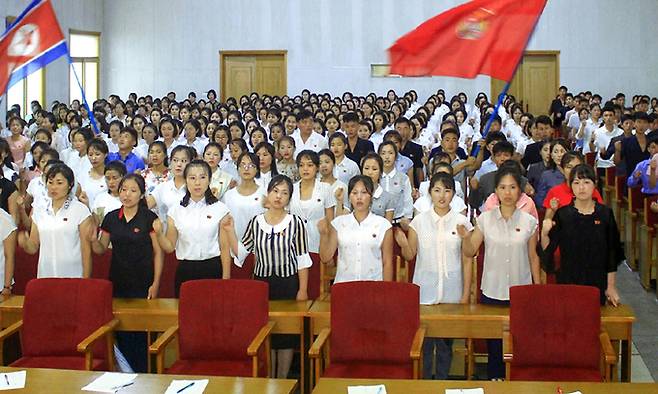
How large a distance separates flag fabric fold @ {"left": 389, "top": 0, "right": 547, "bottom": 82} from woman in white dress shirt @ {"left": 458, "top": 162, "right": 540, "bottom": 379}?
0.82m

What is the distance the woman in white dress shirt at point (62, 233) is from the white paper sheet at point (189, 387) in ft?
6.99

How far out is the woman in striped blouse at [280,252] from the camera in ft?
19.3

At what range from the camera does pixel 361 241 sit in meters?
5.81

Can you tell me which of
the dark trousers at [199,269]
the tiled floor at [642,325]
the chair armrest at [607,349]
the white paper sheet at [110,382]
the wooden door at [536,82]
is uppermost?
the wooden door at [536,82]

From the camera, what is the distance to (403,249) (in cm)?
592

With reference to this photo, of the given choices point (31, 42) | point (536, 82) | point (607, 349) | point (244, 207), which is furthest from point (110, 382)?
point (536, 82)

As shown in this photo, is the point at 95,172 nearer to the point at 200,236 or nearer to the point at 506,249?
the point at 200,236

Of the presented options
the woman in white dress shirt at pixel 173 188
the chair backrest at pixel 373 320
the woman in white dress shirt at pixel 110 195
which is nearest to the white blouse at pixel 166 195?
the woman in white dress shirt at pixel 173 188

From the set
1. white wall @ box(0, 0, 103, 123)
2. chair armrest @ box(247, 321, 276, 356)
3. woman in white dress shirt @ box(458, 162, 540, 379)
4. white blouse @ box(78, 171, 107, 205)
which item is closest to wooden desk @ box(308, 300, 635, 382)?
woman in white dress shirt @ box(458, 162, 540, 379)

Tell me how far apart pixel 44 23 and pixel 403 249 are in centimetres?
409

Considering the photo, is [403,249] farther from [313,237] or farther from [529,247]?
[313,237]

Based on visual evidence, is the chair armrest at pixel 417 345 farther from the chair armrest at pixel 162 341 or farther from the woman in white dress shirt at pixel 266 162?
the woman in white dress shirt at pixel 266 162

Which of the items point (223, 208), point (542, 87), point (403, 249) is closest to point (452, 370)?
point (403, 249)

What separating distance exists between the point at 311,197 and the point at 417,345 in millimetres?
2515
